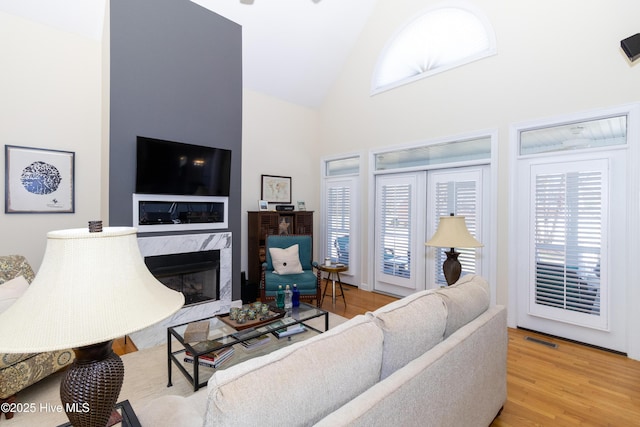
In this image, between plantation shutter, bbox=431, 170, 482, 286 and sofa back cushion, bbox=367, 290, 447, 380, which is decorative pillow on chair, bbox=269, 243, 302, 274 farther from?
sofa back cushion, bbox=367, 290, 447, 380

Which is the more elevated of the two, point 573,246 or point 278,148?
point 278,148

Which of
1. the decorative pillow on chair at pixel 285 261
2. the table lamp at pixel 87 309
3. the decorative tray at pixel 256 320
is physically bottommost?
the decorative tray at pixel 256 320

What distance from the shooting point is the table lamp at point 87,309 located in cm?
73

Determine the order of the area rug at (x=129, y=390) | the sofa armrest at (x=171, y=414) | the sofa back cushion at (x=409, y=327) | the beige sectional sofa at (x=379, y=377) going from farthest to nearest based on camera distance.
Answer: the area rug at (x=129, y=390) < the sofa back cushion at (x=409, y=327) < the sofa armrest at (x=171, y=414) < the beige sectional sofa at (x=379, y=377)

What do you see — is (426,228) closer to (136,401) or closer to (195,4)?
(136,401)

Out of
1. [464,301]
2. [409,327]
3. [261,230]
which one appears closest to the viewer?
[409,327]

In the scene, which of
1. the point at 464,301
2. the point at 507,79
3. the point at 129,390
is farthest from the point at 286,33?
the point at 129,390

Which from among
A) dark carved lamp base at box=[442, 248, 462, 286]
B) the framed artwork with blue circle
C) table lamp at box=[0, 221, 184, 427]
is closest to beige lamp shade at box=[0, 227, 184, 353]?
table lamp at box=[0, 221, 184, 427]

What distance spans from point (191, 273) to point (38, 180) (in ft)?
6.09

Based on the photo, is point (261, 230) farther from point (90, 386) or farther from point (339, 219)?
point (90, 386)

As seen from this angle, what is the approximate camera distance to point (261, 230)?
15.4ft

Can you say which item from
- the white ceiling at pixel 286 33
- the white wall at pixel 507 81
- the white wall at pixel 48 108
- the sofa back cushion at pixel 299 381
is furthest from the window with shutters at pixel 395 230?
the white wall at pixel 48 108

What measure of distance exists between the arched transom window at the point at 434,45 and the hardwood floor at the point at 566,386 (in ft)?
11.1

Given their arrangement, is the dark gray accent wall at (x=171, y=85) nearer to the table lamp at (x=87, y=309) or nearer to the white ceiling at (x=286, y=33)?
the white ceiling at (x=286, y=33)
